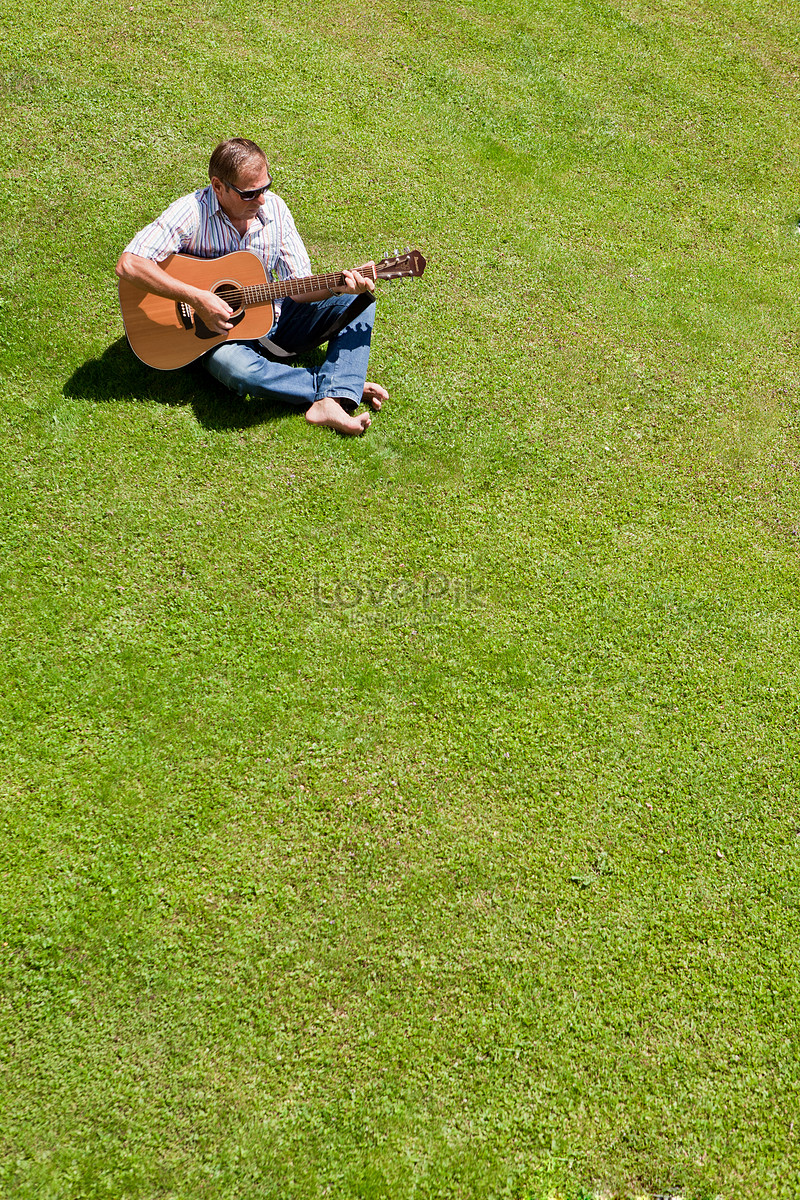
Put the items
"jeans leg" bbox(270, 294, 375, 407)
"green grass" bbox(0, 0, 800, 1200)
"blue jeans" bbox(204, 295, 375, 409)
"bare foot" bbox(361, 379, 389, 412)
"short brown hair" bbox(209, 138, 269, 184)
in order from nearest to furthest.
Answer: "green grass" bbox(0, 0, 800, 1200) → "short brown hair" bbox(209, 138, 269, 184) → "blue jeans" bbox(204, 295, 375, 409) → "jeans leg" bbox(270, 294, 375, 407) → "bare foot" bbox(361, 379, 389, 412)

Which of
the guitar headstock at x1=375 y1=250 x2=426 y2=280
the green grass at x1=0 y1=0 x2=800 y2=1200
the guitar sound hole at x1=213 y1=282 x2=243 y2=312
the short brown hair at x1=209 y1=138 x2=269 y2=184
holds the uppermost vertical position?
the short brown hair at x1=209 y1=138 x2=269 y2=184

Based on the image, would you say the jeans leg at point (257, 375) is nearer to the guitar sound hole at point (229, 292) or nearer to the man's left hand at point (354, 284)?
the guitar sound hole at point (229, 292)

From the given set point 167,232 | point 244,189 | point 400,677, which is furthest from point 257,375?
point 400,677

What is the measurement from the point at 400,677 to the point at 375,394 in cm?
210

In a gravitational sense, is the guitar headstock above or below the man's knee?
above

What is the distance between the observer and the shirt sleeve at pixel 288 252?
5.34m

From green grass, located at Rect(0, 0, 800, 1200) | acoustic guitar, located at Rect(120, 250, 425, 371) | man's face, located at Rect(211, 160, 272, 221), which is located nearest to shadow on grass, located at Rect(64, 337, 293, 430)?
green grass, located at Rect(0, 0, 800, 1200)

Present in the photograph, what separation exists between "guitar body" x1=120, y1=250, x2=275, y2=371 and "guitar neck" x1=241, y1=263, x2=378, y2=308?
0.03 m

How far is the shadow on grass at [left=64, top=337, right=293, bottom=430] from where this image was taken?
17.9 feet

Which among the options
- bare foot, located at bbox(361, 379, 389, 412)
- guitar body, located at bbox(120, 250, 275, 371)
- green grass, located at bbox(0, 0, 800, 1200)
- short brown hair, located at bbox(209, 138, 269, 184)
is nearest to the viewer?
green grass, located at bbox(0, 0, 800, 1200)

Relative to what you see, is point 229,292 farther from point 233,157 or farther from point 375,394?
point 375,394

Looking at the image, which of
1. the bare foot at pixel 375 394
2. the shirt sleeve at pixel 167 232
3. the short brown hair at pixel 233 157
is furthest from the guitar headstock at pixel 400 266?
the shirt sleeve at pixel 167 232

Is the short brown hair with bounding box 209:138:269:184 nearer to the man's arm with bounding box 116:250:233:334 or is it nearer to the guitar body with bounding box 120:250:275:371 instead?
the guitar body with bounding box 120:250:275:371

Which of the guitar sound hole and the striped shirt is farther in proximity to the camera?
the guitar sound hole
